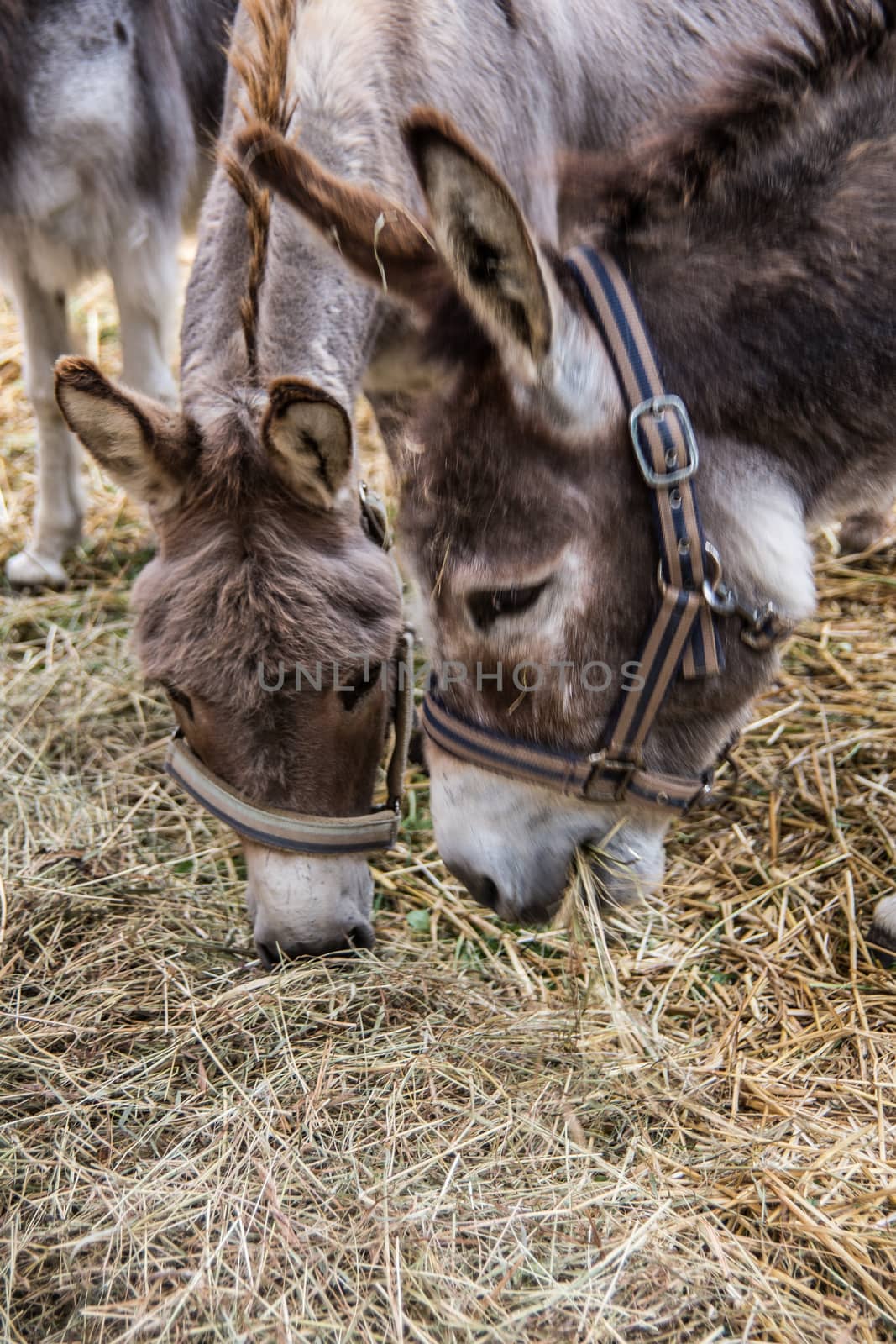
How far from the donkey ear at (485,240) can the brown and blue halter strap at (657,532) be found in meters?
0.15

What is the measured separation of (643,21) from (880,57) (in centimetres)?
146

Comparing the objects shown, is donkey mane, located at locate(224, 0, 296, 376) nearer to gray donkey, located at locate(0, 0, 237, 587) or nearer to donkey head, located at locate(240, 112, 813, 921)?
donkey head, located at locate(240, 112, 813, 921)

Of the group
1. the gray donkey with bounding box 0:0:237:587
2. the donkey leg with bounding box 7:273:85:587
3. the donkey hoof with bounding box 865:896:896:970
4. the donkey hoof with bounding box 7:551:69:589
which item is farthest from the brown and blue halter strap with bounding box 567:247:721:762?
the donkey hoof with bounding box 7:551:69:589

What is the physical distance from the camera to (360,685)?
7.27 feet

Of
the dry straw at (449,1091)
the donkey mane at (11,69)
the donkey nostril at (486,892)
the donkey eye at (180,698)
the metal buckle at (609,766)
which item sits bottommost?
the dry straw at (449,1091)

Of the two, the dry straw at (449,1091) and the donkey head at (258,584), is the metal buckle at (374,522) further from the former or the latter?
the dry straw at (449,1091)

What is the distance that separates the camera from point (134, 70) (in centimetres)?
339

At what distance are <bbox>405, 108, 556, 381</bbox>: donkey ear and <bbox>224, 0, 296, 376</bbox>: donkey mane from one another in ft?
2.64

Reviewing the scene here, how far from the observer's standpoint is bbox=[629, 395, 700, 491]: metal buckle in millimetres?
1608

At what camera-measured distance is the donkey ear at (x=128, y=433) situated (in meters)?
1.96

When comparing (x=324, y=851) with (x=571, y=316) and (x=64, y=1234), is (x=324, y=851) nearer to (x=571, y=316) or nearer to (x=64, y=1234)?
(x=64, y=1234)

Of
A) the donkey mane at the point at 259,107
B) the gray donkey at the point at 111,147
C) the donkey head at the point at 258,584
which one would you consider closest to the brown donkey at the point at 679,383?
the donkey head at the point at 258,584

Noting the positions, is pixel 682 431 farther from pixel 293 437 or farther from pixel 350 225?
pixel 293 437

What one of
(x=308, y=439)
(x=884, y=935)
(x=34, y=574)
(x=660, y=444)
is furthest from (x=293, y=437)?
(x=34, y=574)
